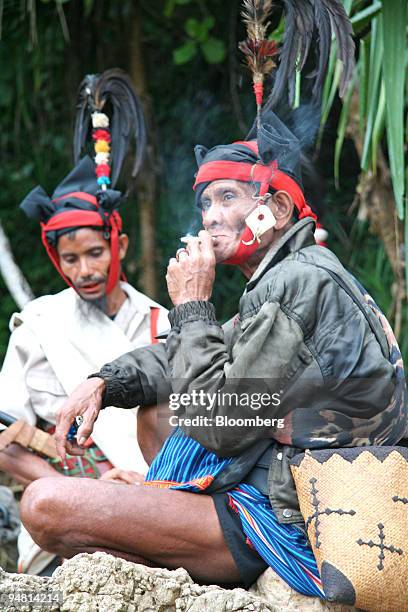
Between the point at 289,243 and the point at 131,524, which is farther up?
the point at 289,243

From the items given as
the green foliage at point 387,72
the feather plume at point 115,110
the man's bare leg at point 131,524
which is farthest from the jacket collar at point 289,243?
the feather plume at point 115,110

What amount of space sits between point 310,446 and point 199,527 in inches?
14.6

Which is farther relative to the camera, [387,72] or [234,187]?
→ [387,72]

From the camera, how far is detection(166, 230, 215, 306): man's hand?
3.04 metres

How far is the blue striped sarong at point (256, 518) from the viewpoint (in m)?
2.89

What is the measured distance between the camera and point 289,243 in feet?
10.4

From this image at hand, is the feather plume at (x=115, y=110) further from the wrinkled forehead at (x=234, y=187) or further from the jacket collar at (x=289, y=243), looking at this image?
the jacket collar at (x=289, y=243)

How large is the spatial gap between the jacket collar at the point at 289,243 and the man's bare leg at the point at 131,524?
65 cm

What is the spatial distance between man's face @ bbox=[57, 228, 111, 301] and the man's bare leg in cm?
201

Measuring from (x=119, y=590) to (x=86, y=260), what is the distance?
2459mm

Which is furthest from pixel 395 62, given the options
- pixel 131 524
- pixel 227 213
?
pixel 131 524

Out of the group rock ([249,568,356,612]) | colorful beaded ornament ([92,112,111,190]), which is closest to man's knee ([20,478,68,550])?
Result: rock ([249,568,356,612])

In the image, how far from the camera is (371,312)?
305cm

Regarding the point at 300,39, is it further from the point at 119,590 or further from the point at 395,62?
the point at 119,590
